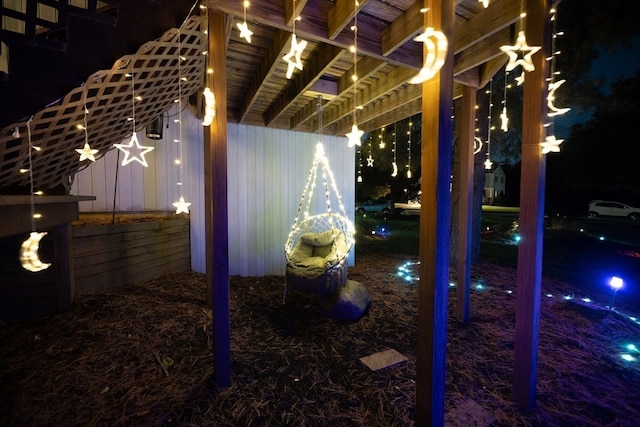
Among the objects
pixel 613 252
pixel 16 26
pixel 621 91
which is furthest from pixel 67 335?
pixel 621 91

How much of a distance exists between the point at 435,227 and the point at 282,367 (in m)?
2.08

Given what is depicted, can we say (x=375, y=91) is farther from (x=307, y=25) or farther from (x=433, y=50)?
(x=433, y=50)

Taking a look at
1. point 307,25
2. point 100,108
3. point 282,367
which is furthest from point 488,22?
point 282,367

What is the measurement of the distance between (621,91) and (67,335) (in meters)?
15.8

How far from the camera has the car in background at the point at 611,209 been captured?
16.4 meters

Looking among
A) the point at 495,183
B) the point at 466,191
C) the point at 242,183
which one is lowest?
the point at 466,191

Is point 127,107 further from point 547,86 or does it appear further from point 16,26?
point 547,86

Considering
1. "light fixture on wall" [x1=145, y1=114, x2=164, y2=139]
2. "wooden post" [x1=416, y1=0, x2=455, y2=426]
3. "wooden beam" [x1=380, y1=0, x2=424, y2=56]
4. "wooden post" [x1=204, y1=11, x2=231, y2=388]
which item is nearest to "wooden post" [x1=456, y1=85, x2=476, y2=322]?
"wooden beam" [x1=380, y1=0, x2=424, y2=56]

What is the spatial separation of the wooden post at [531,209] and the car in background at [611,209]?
21.2m

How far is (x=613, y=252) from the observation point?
7730 millimetres

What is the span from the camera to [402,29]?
8.50ft

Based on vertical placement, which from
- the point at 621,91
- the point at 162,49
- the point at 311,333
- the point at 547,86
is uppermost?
the point at 621,91

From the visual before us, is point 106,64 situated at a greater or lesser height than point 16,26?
lesser

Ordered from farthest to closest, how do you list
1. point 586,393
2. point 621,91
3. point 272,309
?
point 621,91
point 272,309
point 586,393
